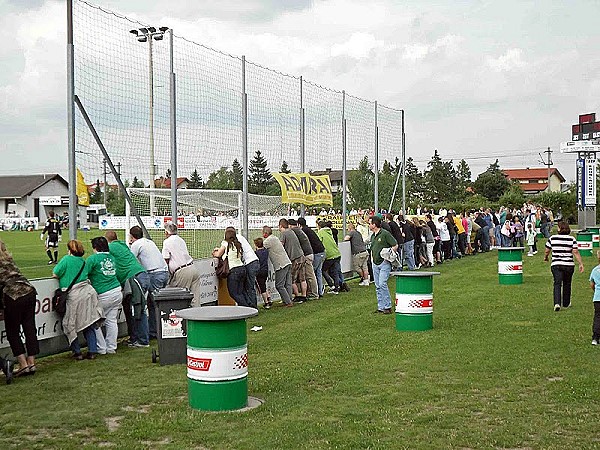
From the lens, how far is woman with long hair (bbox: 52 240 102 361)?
11273 mm

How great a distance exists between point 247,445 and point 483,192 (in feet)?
329

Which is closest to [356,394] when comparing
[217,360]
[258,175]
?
[217,360]

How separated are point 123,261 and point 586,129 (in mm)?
45056

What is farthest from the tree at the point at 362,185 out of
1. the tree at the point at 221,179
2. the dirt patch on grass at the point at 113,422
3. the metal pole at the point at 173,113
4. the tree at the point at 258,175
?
the dirt patch on grass at the point at 113,422

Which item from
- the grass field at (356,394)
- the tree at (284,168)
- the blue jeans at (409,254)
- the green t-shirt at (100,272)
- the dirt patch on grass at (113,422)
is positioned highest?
the tree at (284,168)

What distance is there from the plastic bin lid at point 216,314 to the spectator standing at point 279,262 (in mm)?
8838

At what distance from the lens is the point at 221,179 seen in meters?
17.4

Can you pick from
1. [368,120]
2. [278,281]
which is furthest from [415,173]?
[278,281]

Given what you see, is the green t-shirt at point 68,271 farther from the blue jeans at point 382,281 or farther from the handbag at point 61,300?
the blue jeans at point 382,281

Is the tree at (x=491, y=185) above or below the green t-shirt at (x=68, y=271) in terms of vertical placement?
above

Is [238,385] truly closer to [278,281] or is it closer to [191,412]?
[191,412]

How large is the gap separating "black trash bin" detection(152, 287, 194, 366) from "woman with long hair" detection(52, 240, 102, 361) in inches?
46.1

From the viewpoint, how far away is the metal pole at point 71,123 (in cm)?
1238

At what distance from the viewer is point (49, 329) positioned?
1134 cm
